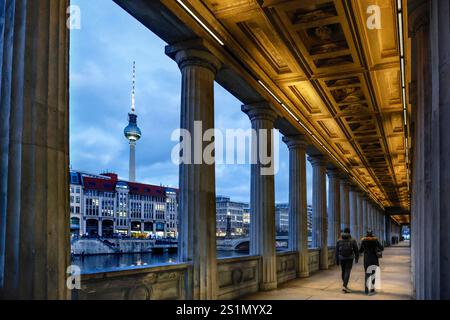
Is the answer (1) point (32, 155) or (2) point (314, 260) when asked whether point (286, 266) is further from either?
(1) point (32, 155)

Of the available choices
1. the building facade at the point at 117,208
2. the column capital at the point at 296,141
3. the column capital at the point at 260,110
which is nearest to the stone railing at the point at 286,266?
the column capital at the point at 296,141

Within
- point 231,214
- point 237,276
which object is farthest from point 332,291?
point 231,214

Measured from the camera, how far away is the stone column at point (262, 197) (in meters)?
12.7

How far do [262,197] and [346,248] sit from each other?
117 inches

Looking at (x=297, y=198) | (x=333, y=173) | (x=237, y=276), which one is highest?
(x=333, y=173)

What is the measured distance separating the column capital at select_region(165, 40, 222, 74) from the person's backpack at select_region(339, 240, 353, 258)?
19.5 ft

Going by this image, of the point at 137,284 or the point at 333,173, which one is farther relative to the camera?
the point at 333,173

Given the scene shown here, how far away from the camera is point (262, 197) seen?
13.0 meters

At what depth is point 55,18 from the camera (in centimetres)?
466

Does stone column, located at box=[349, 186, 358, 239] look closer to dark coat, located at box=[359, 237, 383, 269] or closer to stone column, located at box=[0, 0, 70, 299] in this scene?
dark coat, located at box=[359, 237, 383, 269]

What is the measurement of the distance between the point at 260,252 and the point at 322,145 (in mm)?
9217
